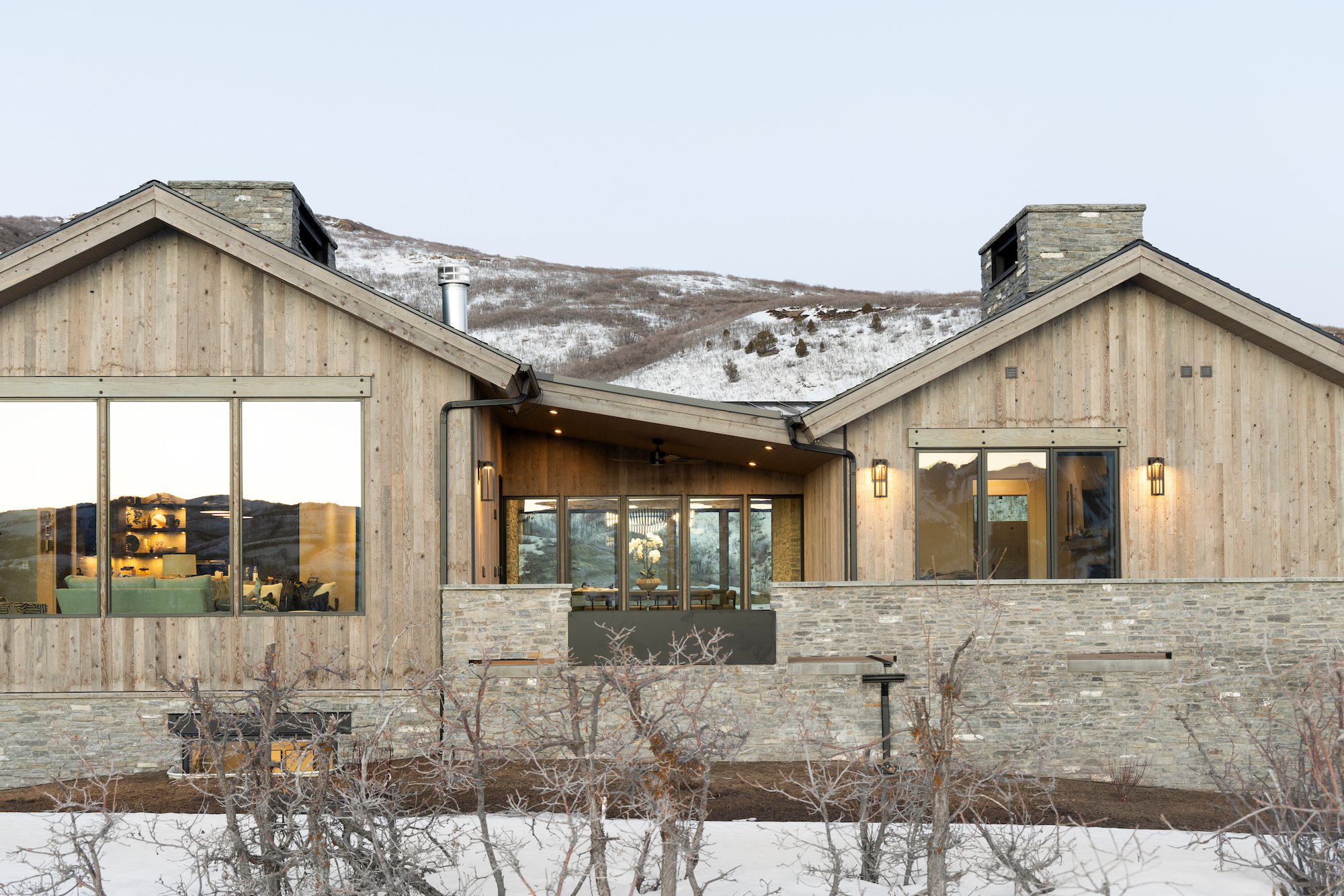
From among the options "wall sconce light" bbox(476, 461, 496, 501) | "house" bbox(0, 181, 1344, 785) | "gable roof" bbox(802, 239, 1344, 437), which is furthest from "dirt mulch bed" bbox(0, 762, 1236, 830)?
"gable roof" bbox(802, 239, 1344, 437)

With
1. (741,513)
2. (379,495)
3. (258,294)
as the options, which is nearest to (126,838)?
(379,495)

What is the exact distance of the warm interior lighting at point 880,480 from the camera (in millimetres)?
10617

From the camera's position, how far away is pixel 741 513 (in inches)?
532

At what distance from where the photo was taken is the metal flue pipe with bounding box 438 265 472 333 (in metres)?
A: 13.2

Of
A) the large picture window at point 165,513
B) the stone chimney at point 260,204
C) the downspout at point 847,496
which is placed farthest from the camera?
the stone chimney at point 260,204

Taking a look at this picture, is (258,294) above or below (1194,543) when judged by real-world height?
above

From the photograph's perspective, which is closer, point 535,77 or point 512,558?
point 512,558

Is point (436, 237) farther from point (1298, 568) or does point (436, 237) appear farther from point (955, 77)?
point (1298, 568)

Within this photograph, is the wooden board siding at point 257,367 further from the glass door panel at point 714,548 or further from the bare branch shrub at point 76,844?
the glass door panel at point 714,548

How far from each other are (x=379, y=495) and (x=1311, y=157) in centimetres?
8866

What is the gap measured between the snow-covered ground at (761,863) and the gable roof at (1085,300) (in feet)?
14.4

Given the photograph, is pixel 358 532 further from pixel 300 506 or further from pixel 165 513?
pixel 165 513

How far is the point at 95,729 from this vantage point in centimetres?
925

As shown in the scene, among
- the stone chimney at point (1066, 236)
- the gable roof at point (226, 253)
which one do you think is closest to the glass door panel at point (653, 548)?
the gable roof at point (226, 253)
